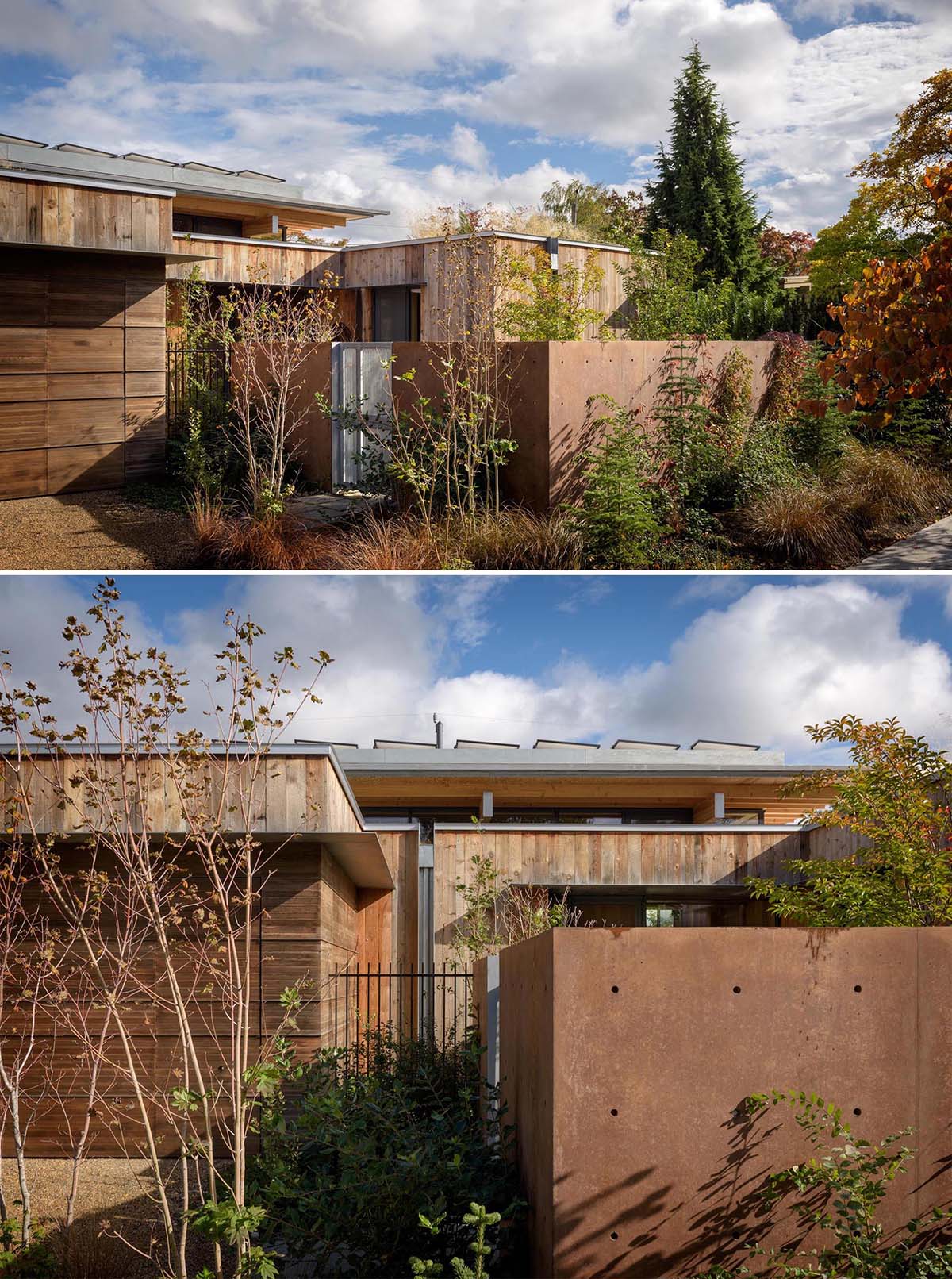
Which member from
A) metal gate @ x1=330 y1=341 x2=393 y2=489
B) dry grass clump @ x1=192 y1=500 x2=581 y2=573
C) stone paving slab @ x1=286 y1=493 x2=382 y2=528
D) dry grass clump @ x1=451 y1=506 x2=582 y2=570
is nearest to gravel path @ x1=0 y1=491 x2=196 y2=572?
dry grass clump @ x1=192 y1=500 x2=581 y2=573

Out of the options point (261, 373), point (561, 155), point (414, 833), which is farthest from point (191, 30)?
point (414, 833)

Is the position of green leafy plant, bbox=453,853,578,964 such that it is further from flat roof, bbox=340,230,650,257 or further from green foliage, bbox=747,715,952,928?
flat roof, bbox=340,230,650,257

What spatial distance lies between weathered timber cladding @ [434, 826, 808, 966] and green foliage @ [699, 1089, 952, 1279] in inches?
343

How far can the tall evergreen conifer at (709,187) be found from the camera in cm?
2411

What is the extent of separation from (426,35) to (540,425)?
42.0 feet

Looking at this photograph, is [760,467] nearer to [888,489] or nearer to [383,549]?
[888,489]

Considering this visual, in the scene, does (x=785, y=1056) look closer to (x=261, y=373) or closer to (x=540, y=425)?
(x=540, y=425)

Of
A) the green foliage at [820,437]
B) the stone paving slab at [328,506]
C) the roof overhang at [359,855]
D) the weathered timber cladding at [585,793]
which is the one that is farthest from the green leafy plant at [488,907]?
the green foliage at [820,437]

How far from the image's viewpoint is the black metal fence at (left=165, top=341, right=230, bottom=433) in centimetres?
1339

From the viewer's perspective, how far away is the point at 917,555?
9945mm

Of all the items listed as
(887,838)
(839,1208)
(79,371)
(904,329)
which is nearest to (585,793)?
(79,371)

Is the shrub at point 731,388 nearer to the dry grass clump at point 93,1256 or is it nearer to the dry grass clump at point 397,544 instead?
the dry grass clump at point 397,544

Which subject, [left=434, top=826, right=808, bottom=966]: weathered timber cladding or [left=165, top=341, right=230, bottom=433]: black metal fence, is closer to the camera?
[left=434, top=826, right=808, bottom=966]: weathered timber cladding

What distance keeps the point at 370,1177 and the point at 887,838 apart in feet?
10.1
